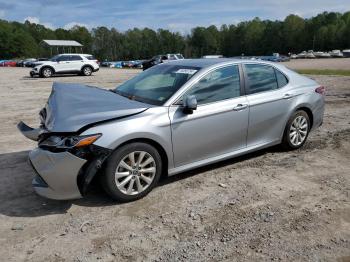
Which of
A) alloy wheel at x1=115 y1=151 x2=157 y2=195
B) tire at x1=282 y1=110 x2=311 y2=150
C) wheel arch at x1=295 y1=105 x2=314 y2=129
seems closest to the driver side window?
alloy wheel at x1=115 y1=151 x2=157 y2=195

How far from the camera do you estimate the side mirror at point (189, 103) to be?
4473 mm

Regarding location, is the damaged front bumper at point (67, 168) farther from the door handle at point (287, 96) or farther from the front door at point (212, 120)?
the door handle at point (287, 96)

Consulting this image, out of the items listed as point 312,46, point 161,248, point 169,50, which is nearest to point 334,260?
point 161,248

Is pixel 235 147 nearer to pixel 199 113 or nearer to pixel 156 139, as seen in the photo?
pixel 199 113

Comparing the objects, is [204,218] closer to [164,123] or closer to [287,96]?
[164,123]

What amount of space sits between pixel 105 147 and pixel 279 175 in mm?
2501

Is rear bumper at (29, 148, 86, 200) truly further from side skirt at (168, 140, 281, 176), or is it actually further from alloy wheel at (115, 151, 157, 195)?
side skirt at (168, 140, 281, 176)

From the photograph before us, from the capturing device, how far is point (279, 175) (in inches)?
202

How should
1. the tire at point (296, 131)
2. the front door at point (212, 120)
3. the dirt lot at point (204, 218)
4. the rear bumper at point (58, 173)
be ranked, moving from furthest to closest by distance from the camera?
the tire at point (296, 131), the front door at point (212, 120), the rear bumper at point (58, 173), the dirt lot at point (204, 218)

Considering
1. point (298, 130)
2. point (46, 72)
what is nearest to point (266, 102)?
point (298, 130)

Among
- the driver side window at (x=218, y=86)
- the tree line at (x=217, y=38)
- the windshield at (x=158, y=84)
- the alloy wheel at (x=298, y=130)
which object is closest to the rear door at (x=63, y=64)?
the windshield at (x=158, y=84)

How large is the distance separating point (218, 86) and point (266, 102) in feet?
2.86

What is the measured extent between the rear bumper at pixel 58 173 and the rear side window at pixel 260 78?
2.73 metres

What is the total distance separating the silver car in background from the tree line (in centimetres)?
11437
